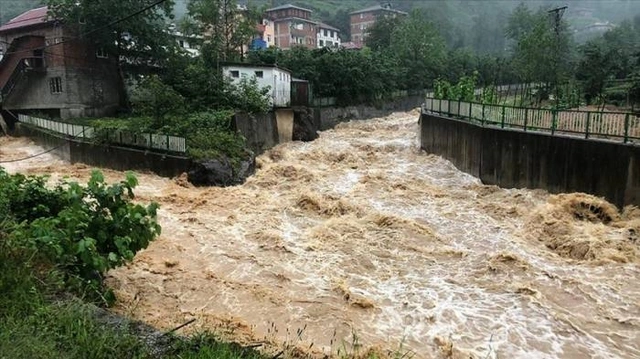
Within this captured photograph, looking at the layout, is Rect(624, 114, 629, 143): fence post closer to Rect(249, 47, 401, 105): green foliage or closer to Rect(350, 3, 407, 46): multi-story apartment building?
Rect(249, 47, 401, 105): green foliage

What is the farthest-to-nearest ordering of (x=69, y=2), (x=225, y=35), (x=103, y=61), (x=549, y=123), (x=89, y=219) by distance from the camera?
1. (x=225, y=35)
2. (x=103, y=61)
3. (x=69, y=2)
4. (x=549, y=123)
5. (x=89, y=219)

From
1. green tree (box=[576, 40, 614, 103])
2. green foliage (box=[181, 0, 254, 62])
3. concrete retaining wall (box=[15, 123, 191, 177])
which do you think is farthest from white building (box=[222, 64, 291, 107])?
green tree (box=[576, 40, 614, 103])

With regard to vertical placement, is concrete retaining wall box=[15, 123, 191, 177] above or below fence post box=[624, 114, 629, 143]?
below

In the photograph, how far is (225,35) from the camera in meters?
38.3

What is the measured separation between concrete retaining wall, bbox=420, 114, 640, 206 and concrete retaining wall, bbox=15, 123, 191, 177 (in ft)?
37.6

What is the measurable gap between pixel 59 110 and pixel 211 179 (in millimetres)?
21048

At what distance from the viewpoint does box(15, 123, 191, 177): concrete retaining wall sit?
61.4 ft

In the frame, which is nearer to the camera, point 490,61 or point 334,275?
point 334,275

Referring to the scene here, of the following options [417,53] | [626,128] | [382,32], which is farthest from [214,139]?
[382,32]

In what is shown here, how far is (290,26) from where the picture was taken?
79.5 m

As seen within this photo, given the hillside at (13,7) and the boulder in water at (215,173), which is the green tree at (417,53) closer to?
the boulder in water at (215,173)

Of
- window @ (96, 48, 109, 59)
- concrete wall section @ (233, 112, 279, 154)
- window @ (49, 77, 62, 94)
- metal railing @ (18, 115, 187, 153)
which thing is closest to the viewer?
metal railing @ (18, 115, 187, 153)

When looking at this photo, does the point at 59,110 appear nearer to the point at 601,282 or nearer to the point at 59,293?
the point at 59,293

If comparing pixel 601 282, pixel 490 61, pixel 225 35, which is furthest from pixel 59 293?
pixel 490 61
